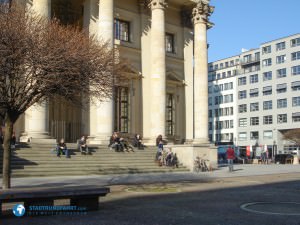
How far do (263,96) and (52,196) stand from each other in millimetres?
88844

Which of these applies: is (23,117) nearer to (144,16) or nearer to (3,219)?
(144,16)

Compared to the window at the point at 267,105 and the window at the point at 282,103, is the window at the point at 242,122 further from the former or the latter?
the window at the point at 282,103

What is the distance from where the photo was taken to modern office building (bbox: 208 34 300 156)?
89.4m

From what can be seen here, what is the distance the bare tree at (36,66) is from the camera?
12609mm

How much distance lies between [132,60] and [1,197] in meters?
27.4

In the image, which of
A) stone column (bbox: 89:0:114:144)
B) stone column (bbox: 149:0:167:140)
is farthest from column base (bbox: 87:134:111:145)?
stone column (bbox: 149:0:167:140)

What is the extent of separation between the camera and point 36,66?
12.7 m

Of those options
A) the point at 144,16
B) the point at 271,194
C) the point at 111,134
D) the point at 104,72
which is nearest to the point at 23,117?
the point at 111,134

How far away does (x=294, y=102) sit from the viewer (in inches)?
3487

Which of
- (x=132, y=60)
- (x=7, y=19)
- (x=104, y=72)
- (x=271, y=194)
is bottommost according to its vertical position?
(x=271, y=194)

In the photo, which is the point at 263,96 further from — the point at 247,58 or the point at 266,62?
the point at 247,58

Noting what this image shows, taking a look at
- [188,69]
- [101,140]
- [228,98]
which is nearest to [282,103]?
[228,98]

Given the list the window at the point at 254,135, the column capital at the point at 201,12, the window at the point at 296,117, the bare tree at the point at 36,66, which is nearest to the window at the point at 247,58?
the window at the point at 254,135

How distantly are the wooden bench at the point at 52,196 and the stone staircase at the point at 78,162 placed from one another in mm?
11075
